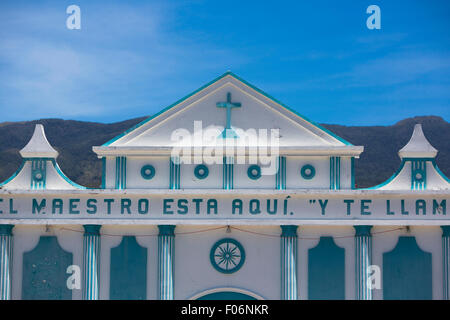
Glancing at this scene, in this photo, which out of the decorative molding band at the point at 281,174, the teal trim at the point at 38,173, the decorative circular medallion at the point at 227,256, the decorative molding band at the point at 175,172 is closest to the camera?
the decorative circular medallion at the point at 227,256

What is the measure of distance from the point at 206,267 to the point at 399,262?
679 centimetres

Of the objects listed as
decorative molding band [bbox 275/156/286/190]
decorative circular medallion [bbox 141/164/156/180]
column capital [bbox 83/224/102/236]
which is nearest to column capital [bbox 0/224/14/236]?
column capital [bbox 83/224/102/236]

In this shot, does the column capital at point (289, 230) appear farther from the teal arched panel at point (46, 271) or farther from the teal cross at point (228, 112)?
the teal arched panel at point (46, 271)

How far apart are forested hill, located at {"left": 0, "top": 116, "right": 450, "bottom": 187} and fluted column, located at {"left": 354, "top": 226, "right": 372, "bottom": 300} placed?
1141 inches

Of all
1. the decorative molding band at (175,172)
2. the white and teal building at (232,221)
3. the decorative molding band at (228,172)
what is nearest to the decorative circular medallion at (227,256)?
the white and teal building at (232,221)

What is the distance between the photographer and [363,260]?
2206cm

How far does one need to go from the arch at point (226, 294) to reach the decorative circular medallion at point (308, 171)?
458 cm

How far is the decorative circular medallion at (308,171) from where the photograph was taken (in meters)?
22.8

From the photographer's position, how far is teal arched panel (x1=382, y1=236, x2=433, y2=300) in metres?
22.1

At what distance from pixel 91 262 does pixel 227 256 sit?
4.82m

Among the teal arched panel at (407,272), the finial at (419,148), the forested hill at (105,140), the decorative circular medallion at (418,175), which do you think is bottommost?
the teal arched panel at (407,272)

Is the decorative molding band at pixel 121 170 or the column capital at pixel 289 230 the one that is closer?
the column capital at pixel 289 230

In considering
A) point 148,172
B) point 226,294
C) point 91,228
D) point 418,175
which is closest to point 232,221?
point 226,294

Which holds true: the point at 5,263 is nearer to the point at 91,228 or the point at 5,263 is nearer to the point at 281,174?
the point at 91,228
